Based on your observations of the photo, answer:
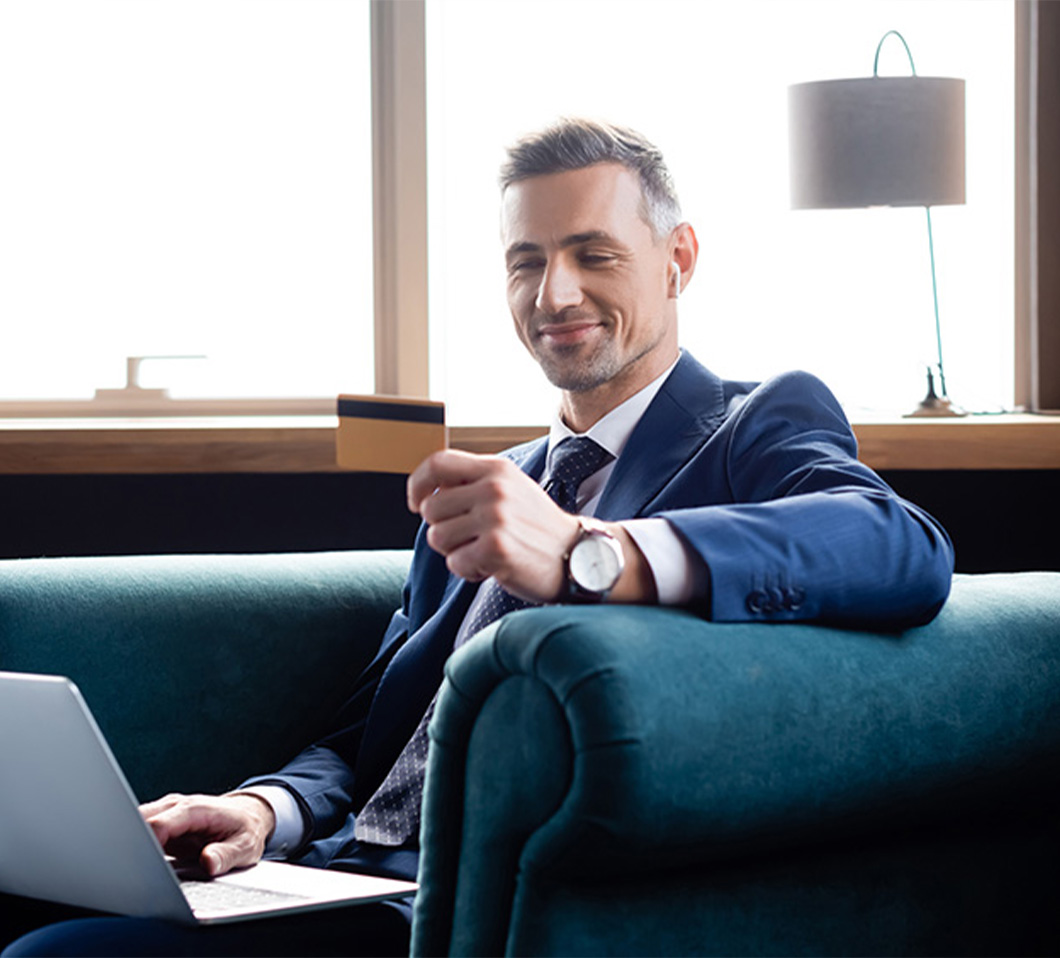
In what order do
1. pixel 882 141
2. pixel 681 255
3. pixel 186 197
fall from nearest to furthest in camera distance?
pixel 681 255 < pixel 882 141 < pixel 186 197

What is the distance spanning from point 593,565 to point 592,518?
0.18m

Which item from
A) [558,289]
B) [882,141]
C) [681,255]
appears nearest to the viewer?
Result: [558,289]

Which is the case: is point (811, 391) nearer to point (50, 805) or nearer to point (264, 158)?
point (50, 805)

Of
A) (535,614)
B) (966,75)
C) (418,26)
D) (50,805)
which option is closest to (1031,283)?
(966,75)

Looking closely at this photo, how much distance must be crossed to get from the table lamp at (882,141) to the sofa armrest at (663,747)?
51.8 inches

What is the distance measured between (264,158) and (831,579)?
6.33 ft

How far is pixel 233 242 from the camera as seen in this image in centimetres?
286

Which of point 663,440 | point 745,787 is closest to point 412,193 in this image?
point 663,440

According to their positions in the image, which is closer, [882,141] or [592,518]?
[592,518]

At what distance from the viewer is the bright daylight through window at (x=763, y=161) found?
277 cm

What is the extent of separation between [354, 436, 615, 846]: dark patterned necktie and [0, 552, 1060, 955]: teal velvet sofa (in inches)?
13.9

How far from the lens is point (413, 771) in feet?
5.27

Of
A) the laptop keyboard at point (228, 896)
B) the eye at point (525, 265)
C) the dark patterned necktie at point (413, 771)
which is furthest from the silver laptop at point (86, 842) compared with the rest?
the eye at point (525, 265)

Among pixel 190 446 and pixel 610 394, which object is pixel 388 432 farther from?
pixel 190 446
